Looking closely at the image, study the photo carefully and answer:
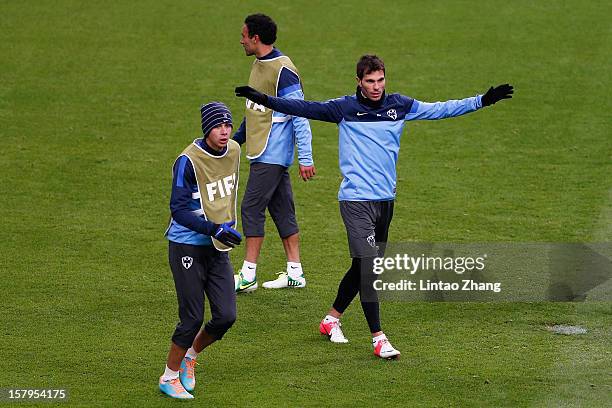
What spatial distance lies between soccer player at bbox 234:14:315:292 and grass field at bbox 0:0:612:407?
302 millimetres

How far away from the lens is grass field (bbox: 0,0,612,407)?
8.45 metres

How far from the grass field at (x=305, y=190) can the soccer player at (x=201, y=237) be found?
414 mm

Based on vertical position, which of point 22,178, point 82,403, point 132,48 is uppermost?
point 132,48

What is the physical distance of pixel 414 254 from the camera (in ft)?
37.0

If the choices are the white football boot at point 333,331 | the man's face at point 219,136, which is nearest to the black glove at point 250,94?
the man's face at point 219,136

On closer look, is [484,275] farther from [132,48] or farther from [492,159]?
[132,48]

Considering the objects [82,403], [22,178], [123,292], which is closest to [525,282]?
[123,292]

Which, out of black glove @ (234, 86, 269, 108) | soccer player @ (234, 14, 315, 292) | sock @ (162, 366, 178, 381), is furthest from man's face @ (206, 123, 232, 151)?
soccer player @ (234, 14, 315, 292)

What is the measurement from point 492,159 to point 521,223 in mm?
2065

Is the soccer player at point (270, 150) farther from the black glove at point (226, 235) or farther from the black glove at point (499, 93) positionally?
the black glove at point (226, 235)

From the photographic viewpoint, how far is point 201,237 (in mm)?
7949

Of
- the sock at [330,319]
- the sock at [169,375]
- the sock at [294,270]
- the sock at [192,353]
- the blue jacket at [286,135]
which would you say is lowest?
the sock at [169,375]

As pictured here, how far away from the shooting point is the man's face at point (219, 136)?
780 centimetres

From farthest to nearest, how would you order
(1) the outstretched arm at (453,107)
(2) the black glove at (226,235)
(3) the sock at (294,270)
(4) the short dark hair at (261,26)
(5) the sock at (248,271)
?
(3) the sock at (294,270) → (5) the sock at (248,271) → (4) the short dark hair at (261,26) → (1) the outstretched arm at (453,107) → (2) the black glove at (226,235)
